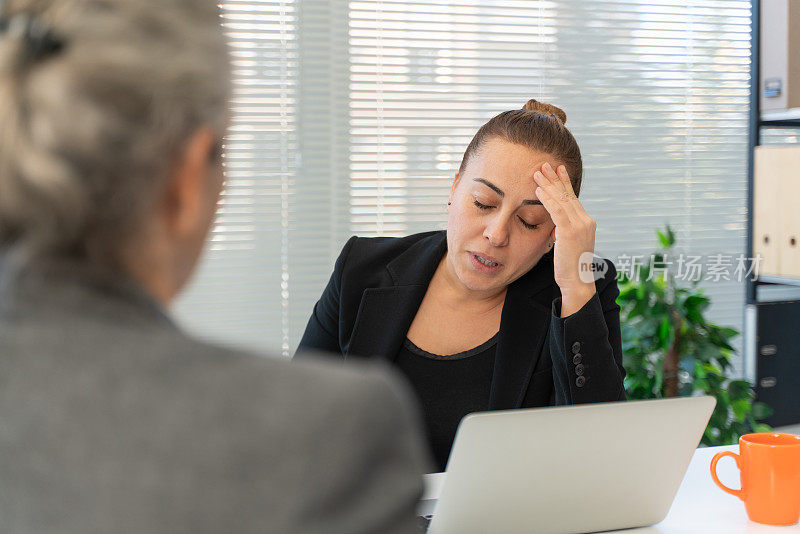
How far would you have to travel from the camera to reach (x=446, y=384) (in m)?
1.68

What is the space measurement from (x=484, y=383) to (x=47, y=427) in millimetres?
1267

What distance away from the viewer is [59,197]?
0.51 meters

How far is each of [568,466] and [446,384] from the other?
65 centimetres

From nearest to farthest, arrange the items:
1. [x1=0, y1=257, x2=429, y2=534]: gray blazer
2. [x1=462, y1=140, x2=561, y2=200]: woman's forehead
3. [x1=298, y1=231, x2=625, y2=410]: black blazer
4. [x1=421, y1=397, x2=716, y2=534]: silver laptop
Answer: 1. [x1=0, y1=257, x2=429, y2=534]: gray blazer
2. [x1=421, y1=397, x2=716, y2=534]: silver laptop
3. [x1=298, y1=231, x2=625, y2=410]: black blazer
4. [x1=462, y1=140, x2=561, y2=200]: woman's forehead

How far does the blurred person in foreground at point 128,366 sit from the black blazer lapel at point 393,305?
1.17 meters

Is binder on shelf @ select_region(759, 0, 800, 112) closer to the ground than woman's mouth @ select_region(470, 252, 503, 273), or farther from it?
farther from it

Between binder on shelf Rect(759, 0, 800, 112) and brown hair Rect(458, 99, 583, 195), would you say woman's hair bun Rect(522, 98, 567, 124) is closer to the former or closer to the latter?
brown hair Rect(458, 99, 583, 195)

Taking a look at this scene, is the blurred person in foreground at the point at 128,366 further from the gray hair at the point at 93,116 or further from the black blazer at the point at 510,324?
the black blazer at the point at 510,324

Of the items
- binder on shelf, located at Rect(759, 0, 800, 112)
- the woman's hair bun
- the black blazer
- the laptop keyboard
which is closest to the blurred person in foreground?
the laptop keyboard

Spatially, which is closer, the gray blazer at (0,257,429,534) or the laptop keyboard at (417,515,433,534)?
the gray blazer at (0,257,429,534)

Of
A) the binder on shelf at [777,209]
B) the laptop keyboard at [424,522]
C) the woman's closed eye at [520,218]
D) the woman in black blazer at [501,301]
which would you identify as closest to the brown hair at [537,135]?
the woman in black blazer at [501,301]

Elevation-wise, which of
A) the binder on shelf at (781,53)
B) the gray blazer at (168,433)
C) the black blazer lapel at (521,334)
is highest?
the binder on shelf at (781,53)

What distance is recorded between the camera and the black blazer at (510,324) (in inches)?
60.7

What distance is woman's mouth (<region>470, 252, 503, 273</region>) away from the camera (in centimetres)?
167
